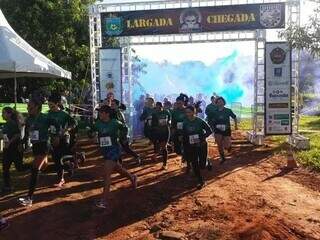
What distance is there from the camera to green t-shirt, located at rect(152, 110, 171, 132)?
15180 mm

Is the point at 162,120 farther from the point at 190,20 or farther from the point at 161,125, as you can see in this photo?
the point at 190,20

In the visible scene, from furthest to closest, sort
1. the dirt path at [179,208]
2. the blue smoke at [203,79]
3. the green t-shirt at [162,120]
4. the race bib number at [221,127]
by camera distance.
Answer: the blue smoke at [203,79], the race bib number at [221,127], the green t-shirt at [162,120], the dirt path at [179,208]

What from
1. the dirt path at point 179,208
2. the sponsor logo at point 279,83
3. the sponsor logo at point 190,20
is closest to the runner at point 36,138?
the dirt path at point 179,208

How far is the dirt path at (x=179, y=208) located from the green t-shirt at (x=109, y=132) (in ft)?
3.78

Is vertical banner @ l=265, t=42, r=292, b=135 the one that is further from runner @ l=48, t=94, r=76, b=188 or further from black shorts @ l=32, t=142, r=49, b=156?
black shorts @ l=32, t=142, r=49, b=156

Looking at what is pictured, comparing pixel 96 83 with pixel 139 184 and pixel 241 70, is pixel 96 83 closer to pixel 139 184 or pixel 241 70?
pixel 139 184

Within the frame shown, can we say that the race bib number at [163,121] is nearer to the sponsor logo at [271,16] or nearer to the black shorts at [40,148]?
the black shorts at [40,148]

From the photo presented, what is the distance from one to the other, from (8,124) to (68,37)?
73.7 feet

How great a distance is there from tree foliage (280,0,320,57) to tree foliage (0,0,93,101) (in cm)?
2209

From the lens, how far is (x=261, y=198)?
36.4 ft

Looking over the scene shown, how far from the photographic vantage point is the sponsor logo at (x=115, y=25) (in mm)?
20156

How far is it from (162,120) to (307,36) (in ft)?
18.3

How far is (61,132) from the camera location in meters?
12.0

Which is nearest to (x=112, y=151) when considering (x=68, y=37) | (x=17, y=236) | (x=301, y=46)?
(x=17, y=236)
